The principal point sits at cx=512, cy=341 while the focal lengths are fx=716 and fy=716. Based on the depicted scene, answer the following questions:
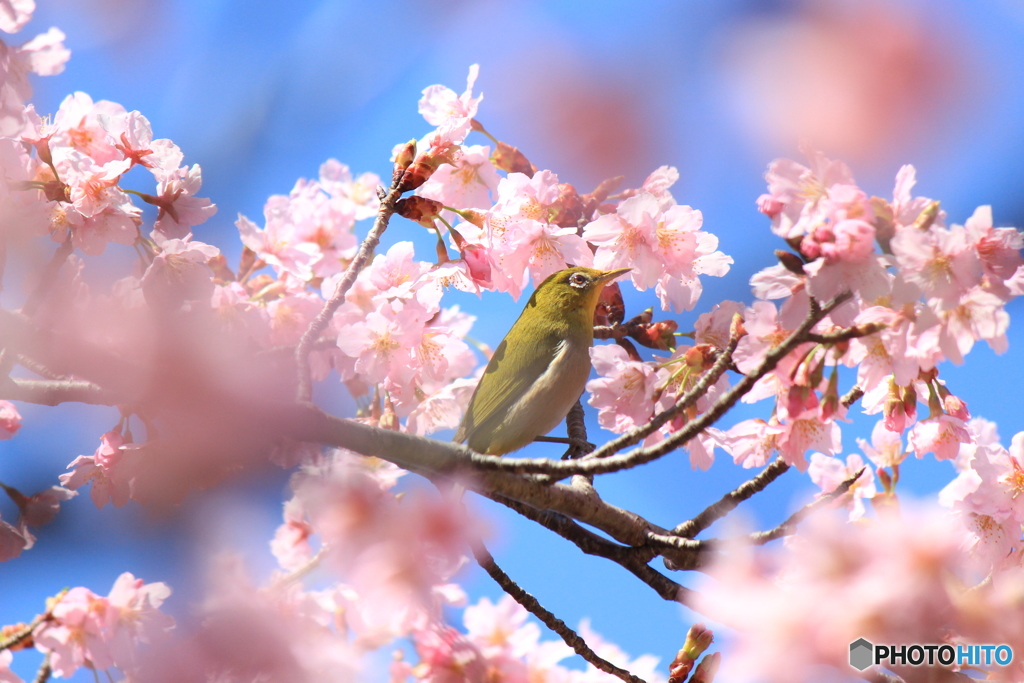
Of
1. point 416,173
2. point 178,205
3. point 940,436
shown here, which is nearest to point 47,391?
point 178,205

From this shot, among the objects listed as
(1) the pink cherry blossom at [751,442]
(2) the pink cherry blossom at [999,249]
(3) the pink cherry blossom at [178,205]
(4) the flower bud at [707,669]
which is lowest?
(4) the flower bud at [707,669]

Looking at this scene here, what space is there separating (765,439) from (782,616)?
884 millimetres

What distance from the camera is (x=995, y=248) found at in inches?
44.2

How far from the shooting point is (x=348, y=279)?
1673 mm

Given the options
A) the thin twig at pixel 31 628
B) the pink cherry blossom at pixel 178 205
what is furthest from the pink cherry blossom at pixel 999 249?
the thin twig at pixel 31 628

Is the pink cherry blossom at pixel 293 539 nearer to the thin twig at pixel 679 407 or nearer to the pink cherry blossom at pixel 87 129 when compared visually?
the thin twig at pixel 679 407

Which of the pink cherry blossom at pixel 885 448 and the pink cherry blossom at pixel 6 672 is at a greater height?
the pink cherry blossom at pixel 885 448

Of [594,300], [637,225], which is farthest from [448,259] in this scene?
[594,300]

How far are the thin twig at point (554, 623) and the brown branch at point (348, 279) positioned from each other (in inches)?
27.7

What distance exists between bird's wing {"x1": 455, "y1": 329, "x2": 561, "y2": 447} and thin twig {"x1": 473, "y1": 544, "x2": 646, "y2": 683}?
0.63m

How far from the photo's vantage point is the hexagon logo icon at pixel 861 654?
3.19 feet

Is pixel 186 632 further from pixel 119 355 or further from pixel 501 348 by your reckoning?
pixel 501 348

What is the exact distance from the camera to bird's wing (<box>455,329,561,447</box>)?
2.37 meters

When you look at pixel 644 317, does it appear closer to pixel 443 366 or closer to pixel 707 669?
pixel 443 366
